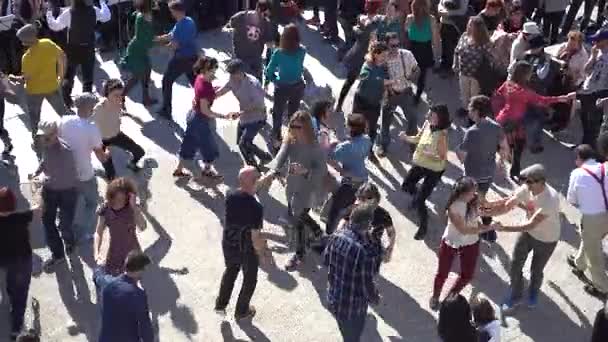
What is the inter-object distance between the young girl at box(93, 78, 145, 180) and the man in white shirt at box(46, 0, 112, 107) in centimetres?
194

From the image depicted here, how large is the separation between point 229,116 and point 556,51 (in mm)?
4326

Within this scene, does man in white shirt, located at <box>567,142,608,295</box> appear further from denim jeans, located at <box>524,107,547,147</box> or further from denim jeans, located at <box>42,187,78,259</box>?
denim jeans, located at <box>42,187,78,259</box>

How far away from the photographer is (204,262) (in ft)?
30.3

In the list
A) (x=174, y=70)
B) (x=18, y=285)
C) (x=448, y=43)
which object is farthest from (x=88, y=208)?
(x=448, y=43)

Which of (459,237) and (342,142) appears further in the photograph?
(342,142)

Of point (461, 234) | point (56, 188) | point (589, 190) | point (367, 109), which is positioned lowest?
point (367, 109)

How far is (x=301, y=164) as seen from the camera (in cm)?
868

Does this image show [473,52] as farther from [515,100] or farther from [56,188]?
[56,188]

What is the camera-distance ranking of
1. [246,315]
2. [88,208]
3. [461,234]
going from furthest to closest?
[88,208] < [246,315] < [461,234]

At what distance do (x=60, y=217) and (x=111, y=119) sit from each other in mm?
1377

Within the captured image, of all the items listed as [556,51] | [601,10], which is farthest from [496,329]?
[601,10]

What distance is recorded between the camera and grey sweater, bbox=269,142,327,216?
8.68 m

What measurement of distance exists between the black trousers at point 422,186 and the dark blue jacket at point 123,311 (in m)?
3.41

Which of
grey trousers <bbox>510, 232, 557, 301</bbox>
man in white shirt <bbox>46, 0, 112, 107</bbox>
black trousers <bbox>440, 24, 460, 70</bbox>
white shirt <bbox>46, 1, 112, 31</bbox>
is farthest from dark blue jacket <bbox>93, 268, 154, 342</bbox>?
black trousers <bbox>440, 24, 460, 70</bbox>
